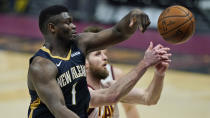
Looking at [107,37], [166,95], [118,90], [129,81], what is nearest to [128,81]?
[129,81]

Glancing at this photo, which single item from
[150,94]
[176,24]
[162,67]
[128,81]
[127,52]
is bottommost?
[127,52]

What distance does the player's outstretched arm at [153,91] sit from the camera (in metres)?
4.74

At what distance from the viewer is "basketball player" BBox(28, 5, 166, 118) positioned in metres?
4.10

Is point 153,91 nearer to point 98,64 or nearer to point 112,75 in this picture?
point 98,64

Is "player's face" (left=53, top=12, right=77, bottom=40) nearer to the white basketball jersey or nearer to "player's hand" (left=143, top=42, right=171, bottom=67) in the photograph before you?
"player's hand" (left=143, top=42, right=171, bottom=67)

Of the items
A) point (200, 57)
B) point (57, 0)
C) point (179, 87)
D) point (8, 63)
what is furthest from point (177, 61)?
point (57, 0)

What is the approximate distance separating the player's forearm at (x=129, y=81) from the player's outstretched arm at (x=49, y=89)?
0.68 m

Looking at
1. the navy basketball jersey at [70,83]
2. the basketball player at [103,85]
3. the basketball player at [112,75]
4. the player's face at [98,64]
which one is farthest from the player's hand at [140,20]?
the basketball player at [112,75]

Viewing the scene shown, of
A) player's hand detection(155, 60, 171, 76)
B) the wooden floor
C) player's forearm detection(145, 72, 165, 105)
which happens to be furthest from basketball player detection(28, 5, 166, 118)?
the wooden floor

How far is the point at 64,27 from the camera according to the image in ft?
14.3

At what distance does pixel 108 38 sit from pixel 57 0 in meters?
12.3

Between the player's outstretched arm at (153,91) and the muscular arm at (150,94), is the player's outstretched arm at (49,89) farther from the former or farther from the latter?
the muscular arm at (150,94)

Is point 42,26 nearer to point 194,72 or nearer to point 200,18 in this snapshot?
point 194,72

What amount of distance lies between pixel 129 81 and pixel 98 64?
1238 mm
